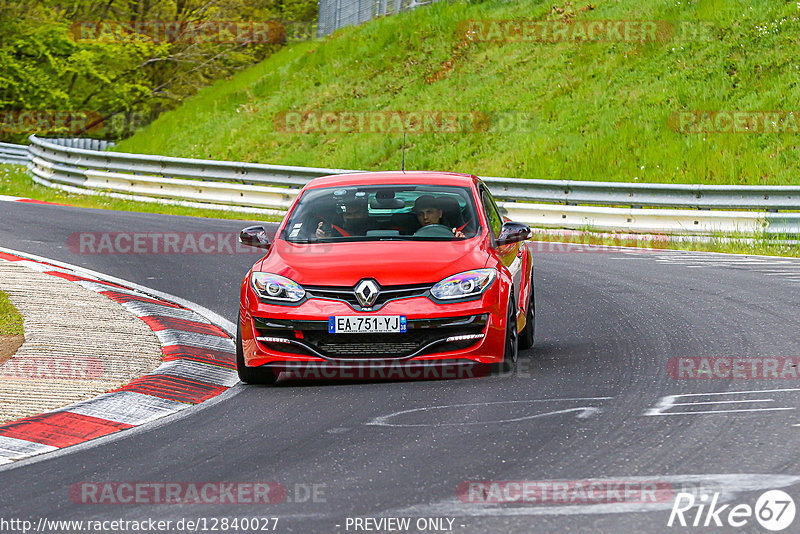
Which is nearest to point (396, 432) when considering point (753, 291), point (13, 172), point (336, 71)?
point (753, 291)

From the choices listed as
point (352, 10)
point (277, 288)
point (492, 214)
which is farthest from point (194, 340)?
point (352, 10)

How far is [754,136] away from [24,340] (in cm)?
1840

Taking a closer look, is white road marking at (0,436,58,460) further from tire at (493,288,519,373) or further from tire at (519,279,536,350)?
tire at (519,279,536,350)

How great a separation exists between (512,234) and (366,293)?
1571 mm

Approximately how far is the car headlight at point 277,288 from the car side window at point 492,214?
6.01ft

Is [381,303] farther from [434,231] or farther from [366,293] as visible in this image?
[434,231]

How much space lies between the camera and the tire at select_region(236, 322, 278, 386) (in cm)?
827

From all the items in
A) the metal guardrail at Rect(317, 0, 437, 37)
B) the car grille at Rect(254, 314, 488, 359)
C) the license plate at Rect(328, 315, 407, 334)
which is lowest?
the car grille at Rect(254, 314, 488, 359)

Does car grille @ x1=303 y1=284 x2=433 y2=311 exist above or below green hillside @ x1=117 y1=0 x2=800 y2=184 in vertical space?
below

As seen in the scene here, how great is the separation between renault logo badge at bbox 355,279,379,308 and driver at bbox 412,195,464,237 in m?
1.24

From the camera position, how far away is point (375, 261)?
8.19 m

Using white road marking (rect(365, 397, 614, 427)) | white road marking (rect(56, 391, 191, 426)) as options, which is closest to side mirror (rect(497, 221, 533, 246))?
Answer: white road marking (rect(365, 397, 614, 427))

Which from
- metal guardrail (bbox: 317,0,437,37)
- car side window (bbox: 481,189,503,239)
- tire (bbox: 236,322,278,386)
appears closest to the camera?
tire (bbox: 236,322,278,386)

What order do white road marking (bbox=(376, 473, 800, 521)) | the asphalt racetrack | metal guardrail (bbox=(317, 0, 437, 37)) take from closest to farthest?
white road marking (bbox=(376, 473, 800, 521)), the asphalt racetrack, metal guardrail (bbox=(317, 0, 437, 37))
